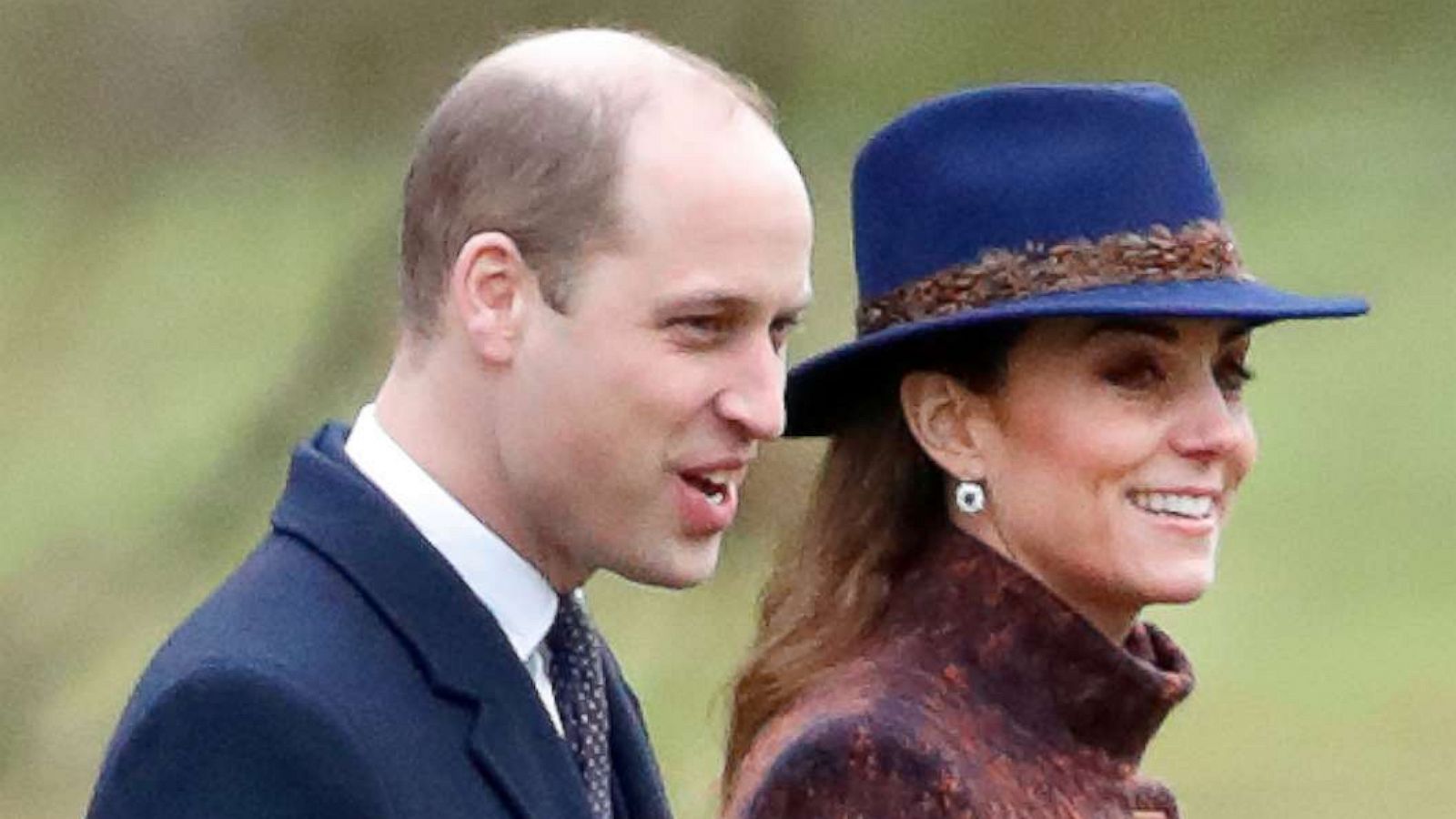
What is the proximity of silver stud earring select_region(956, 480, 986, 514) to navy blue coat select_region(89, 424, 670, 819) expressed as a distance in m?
0.53

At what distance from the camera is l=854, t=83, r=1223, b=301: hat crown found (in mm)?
2508

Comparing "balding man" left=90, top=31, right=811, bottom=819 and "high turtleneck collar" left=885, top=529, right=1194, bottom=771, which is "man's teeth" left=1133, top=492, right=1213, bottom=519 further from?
"balding man" left=90, top=31, right=811, bottom=819

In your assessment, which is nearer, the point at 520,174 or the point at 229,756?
the point at 229,756

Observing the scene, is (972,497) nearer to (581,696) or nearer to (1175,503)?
(1175,503)

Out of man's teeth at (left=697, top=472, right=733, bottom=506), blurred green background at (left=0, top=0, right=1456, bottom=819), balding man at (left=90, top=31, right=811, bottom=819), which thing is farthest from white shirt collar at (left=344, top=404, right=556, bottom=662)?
blurred green background at (left=0, top=0, right=1456, bottom=819)

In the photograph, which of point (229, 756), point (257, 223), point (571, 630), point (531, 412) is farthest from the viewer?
point (257, 223)

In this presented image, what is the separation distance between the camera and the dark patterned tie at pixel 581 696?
2.12m

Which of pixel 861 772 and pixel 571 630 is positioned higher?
pixel 571 630

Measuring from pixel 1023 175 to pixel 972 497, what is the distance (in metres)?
0.21

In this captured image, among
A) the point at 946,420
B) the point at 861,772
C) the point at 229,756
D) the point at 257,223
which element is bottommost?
the point at 861,772

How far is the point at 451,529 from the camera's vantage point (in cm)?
203

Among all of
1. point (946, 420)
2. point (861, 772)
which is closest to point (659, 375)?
point (861, 772)

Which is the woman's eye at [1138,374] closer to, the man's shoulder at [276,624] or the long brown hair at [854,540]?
the long brown hair at [854,540]

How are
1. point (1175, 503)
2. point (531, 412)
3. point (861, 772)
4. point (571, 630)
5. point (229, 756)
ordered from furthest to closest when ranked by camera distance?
1. point (1175, 503)
2. point (861, 772)
3. point (571, 630)
4. point (531, 412)
5. point (229, 756)
